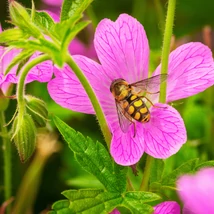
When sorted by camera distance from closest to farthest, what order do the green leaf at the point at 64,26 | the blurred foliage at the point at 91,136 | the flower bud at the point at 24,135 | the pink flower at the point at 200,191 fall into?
the pink flower at the point at 200,191 → the green leaf at the point at 64,26 → the flower bud at the point at 24,135 → the blurred foliage at the point at 91,136

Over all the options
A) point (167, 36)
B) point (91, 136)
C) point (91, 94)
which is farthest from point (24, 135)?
point (91, 136)

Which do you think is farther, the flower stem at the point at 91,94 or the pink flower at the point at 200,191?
the flower stem at the point at 91,94

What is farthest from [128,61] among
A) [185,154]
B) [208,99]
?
[208,99]

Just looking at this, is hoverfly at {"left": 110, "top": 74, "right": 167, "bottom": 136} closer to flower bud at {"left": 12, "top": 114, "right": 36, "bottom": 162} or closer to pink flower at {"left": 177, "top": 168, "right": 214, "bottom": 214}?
flower bud at {"left": 12, "top": 114, "right": 36, "bottom": 162}

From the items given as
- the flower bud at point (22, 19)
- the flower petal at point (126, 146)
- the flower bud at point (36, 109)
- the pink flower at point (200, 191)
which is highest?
the flower bud at point (22, 19)

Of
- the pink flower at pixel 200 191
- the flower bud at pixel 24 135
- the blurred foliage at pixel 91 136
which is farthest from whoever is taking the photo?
the blurred foliage at pixel 91 136

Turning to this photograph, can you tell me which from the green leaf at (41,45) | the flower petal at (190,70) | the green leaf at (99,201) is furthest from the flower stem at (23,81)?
Result: the flower petal at (190,70)

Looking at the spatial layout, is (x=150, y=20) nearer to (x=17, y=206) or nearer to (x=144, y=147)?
(x=17, y=206)

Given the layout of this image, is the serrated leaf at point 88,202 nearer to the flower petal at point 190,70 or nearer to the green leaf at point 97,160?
the green leaf at point 97,160
